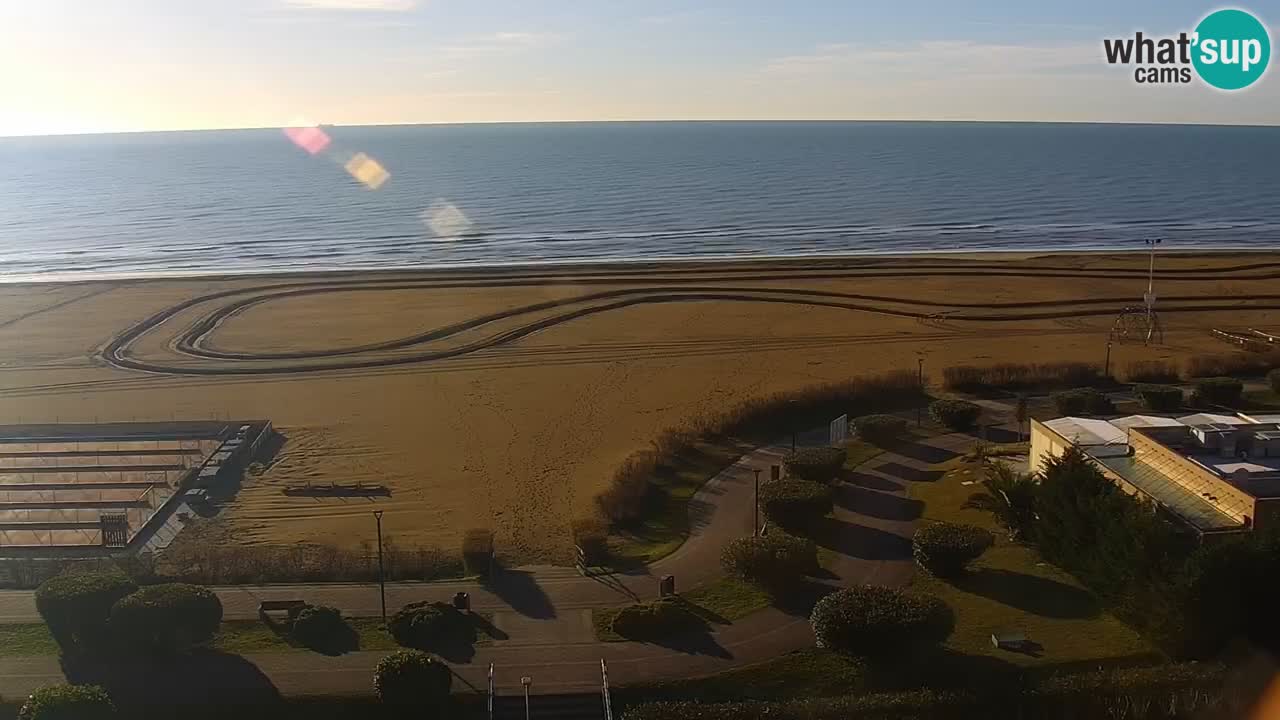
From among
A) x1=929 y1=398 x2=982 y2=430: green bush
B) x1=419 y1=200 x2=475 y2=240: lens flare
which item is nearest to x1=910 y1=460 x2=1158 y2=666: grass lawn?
x1=929 y1=398 x2=982 y2=430: green bush

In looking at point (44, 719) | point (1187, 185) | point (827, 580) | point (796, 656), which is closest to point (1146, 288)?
point (827, 580)

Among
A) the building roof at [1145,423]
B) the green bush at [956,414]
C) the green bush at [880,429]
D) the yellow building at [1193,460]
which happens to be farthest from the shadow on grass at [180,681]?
the green bush at [956,414]

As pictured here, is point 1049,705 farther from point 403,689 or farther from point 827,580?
point 403,689

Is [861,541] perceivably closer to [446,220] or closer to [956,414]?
[956,414]

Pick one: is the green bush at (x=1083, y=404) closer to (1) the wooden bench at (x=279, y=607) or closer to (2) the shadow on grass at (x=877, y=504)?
(2) the shadow on grass at (x=877, y=504)

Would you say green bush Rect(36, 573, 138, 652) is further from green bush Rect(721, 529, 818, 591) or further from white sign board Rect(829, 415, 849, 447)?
white sign board Rect(829, 415, 849, 447)

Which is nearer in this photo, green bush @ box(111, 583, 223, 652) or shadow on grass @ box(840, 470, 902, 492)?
green bush @ box(111, 583, 223, 652)
